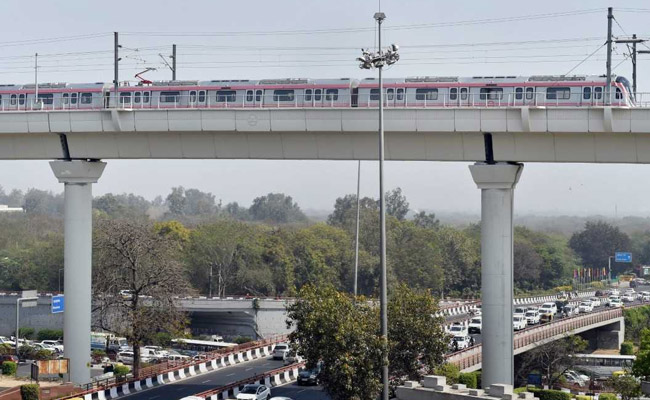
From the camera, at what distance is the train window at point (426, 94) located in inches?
1893

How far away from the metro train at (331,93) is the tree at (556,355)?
28.0 meters

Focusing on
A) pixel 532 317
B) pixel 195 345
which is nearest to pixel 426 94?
pixel 195 345

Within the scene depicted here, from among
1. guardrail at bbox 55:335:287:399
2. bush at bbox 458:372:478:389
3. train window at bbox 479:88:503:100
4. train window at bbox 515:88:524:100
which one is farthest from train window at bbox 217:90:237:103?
bush at bbox 458:372:478:389

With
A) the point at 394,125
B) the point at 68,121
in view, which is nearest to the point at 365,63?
the point at 394,125

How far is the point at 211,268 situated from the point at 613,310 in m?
40.5

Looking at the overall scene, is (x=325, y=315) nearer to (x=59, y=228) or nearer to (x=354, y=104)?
(x=354, y=104)

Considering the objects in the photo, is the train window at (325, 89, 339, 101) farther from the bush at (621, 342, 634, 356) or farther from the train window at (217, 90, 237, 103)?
the bush at (621, 342, 634, 356)

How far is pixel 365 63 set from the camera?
115ft

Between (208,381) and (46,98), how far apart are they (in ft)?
56.8

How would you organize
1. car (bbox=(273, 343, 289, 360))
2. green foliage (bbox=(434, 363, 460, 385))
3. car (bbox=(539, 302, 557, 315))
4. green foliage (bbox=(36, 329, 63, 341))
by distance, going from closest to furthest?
green foliage (bbox=(434, 363, 460, 385)) < car (bbox=(273, 343, 289, 360)) < green foliage (bbox=(36, 329, 63, 341)) < car (bbox=(539, 302, 557, 315))

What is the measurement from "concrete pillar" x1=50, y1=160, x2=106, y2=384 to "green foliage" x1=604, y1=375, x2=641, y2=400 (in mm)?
26083

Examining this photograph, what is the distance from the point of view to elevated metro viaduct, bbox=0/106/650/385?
133 feet

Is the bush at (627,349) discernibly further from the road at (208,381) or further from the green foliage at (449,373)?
the green foliage at (449,373)

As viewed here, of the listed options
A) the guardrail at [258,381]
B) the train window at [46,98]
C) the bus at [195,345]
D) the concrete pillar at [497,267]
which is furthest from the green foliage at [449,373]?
the bus at [195,345]
